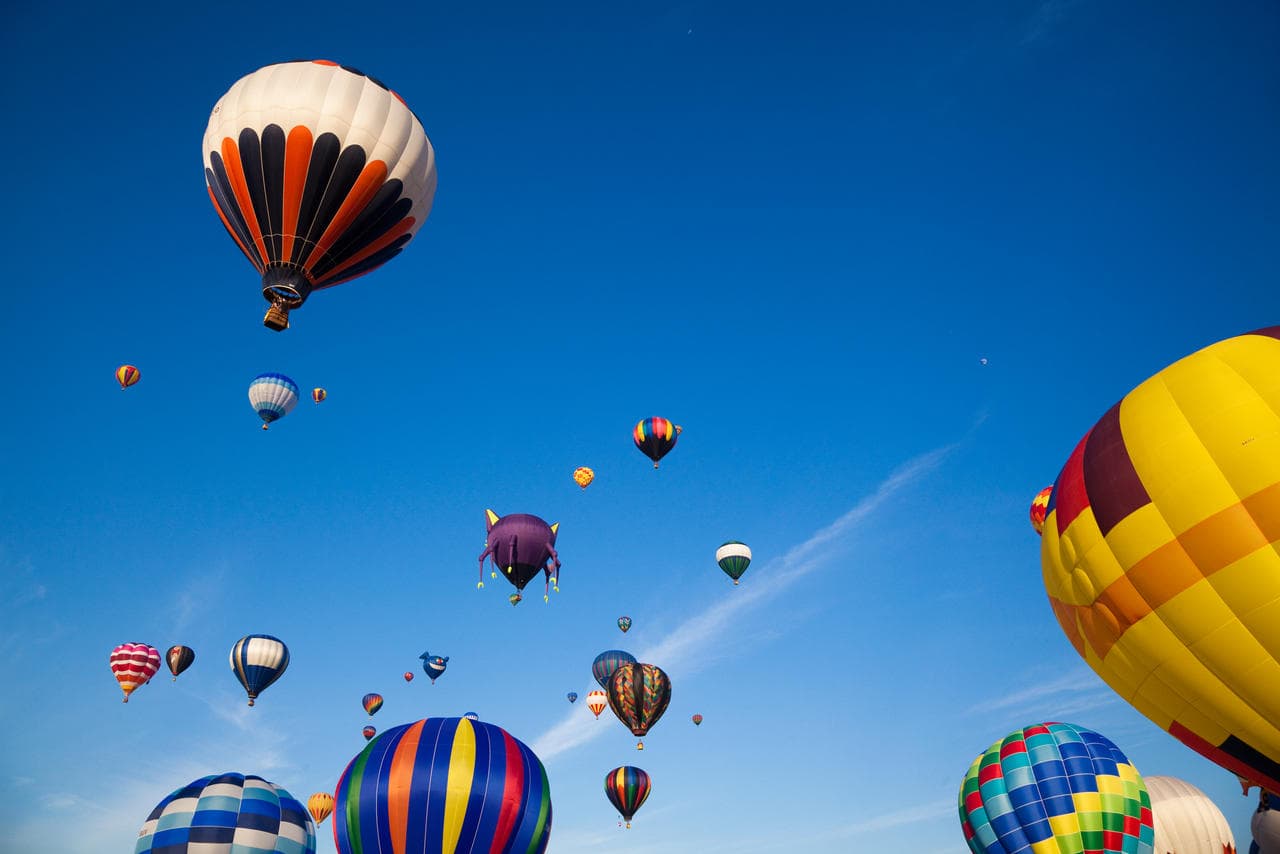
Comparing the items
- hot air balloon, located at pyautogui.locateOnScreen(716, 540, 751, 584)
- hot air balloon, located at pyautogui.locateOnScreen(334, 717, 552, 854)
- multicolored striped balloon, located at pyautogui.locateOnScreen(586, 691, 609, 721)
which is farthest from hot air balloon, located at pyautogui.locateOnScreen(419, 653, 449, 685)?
hot air balloon, located at pyautogui.locateOnScreen(334, 717, 552, 854)

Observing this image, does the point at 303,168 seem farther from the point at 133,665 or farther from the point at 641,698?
the point at 133,665

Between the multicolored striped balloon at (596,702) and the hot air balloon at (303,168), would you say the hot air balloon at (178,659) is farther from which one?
the hot air balloon at (303,168)

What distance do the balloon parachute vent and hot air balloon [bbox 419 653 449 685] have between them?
31997 millimetres

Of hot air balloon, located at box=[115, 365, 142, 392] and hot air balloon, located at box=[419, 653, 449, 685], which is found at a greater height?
hot air balloon, located at box=[115, 365, 142, 392]

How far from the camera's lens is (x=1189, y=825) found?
80.9ft

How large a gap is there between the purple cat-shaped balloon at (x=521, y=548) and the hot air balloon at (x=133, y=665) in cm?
2020

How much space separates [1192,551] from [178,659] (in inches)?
1561

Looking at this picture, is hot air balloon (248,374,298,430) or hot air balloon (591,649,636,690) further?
hot air balloon (591,649,636,690)

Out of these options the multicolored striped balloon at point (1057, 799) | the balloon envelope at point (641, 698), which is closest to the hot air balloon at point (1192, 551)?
the multicolored striped balloon at point (1057, 799)

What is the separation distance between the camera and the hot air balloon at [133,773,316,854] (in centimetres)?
2003

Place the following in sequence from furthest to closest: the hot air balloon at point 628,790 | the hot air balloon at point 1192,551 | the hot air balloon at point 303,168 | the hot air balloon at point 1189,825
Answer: the hot air balloon at point 628,790
the hot air balloon at point 1189,825
the hot air balloon at point 303,168
the hot air balloon at point 1192,551

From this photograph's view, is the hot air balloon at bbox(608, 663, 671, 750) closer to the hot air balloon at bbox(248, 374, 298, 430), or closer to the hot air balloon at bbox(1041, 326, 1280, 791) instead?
the hot air balloon at bbox(248, 374, 298, 430)

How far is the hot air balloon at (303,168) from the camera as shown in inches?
698

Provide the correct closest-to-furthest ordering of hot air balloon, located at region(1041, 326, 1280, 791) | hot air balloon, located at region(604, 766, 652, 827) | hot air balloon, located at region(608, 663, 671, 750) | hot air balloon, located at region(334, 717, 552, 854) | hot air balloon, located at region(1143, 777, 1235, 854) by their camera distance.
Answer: hot air balloon, located at region(1041, 326, 1280, 791), hot air balloon, located at region(334, 717, 552, 854), hot air balloon, located at region(1143, 777, 1235, 854), hot air balloon, located at region(608, 663, 671, 750), hot air balloon, located at region(604, 766, 652, 827)
